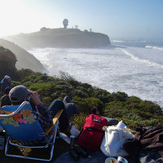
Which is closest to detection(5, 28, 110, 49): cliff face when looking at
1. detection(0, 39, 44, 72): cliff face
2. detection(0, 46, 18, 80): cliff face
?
detection(0, 39, 44, 72): cliff face

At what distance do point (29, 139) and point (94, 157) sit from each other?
1.10 metres

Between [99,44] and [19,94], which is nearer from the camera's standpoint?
[19,94]

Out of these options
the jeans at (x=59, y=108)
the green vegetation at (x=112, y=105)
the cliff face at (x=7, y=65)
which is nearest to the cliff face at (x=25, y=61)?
the cliff face at (x=7, y=65)

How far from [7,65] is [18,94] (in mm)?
Result: 11510

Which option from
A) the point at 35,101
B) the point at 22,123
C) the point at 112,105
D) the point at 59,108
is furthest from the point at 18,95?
the point at 112,105

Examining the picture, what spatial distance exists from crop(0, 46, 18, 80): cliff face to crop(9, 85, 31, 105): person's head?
409 inches

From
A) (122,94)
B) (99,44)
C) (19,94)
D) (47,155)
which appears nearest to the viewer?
(19,94)

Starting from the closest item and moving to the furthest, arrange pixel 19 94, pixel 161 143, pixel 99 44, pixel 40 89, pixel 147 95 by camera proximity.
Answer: pixel 19 94
pixel 161 143
pixel 40 89
pixel 147 95
pixel 99 44

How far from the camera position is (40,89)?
732 cm

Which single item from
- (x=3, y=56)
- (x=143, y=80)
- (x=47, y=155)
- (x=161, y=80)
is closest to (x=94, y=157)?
(x=47, y=155)

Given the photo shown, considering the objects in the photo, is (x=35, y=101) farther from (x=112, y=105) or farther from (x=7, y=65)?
(x=7, y=65)

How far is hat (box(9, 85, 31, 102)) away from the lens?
2.12 metres

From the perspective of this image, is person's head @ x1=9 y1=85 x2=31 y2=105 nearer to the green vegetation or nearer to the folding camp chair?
the folding camp chair

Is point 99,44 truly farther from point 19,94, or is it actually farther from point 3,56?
point 19,94
